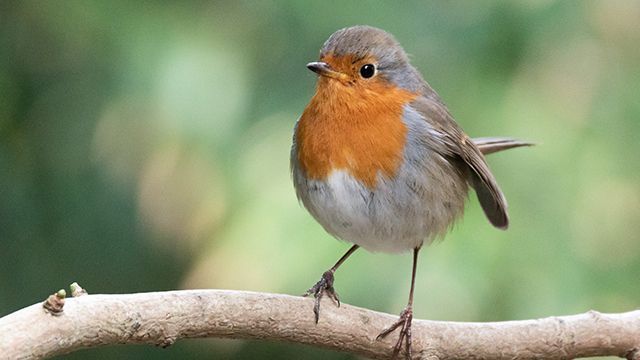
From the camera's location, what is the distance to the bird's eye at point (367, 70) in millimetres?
3523

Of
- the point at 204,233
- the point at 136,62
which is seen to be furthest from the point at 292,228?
the point at 136,62

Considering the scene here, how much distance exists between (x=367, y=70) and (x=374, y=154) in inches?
11.4

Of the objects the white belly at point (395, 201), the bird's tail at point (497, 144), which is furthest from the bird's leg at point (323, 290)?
the bird's tail at point (497, 144)

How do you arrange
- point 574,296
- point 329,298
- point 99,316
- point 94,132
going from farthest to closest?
point 94,132, point 574,296, point 329,298, point 99,316

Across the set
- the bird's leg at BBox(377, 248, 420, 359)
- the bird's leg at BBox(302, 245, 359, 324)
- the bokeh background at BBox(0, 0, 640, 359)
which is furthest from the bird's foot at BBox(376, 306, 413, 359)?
the bokeh background at BBox(0, 0, 640, 359)

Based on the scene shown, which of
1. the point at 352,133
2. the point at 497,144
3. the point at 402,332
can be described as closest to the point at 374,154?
the point at 352,133

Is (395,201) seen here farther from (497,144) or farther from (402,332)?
(497,144)

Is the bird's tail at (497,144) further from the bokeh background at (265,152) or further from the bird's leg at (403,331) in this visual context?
the bird's leg at (403,331)

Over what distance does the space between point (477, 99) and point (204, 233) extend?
44.4 inches

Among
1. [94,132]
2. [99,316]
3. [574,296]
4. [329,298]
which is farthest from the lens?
[94,132]

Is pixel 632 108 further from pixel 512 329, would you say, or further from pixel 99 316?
pixel 99 316

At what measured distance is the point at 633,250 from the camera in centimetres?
404

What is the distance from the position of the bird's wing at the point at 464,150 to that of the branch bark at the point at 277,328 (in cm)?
51

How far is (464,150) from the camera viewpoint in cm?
370
